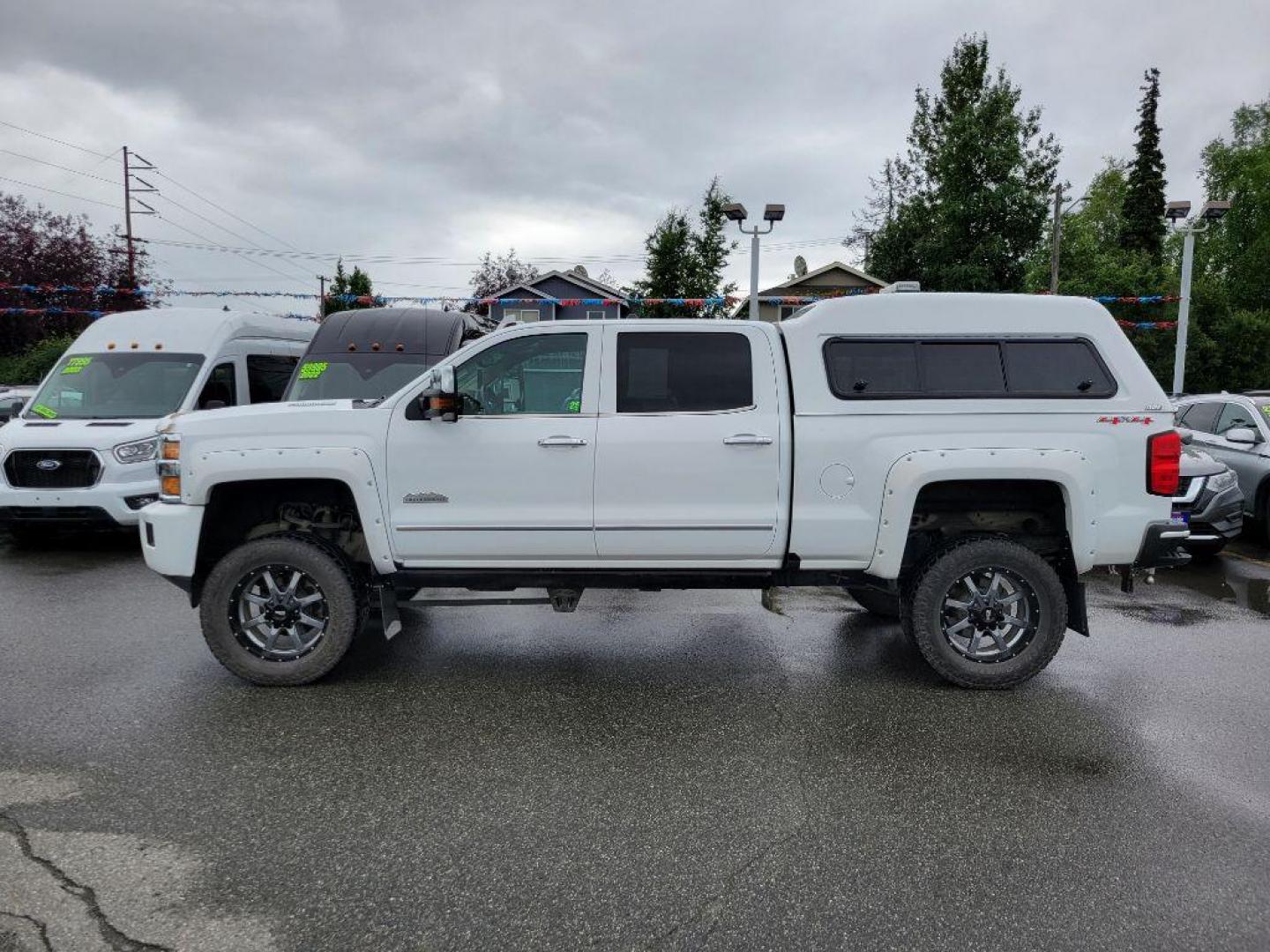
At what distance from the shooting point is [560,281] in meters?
39.8

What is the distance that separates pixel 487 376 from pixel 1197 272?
5530 cm

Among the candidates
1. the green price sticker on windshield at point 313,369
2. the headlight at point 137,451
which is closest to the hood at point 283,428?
the headlight at point 137,451

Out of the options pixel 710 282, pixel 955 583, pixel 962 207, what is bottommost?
pixel 955 583

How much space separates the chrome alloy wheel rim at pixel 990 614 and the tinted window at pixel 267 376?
Answer: 27.1ft

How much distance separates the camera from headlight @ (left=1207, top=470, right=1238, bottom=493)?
29.0 feet

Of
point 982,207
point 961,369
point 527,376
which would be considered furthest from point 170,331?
point 982,207

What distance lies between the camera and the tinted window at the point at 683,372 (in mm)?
5090

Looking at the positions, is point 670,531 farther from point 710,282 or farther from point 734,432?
point 710,282

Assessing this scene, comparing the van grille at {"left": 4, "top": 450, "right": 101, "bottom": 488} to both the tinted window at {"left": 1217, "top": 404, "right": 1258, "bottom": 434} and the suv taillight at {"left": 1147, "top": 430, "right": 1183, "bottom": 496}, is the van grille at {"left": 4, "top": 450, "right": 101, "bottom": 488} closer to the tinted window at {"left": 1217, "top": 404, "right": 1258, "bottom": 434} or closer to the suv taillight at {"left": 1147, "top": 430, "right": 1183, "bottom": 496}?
the suv taillight at {"left": 1147, "top": 430, "right": 1183, "bottom": 496}

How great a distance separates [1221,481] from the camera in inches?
349

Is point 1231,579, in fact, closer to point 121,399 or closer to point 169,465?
point 169,465

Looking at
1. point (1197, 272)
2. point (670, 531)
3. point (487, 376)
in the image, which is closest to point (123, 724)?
point (487, 376)

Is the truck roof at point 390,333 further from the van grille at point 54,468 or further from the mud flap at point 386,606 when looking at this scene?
the mud flap at point 386,606

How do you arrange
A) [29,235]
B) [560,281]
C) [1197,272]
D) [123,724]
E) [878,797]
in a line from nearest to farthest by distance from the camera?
[878,797], [123,724], [29,235], [560,281], [1197,272]
